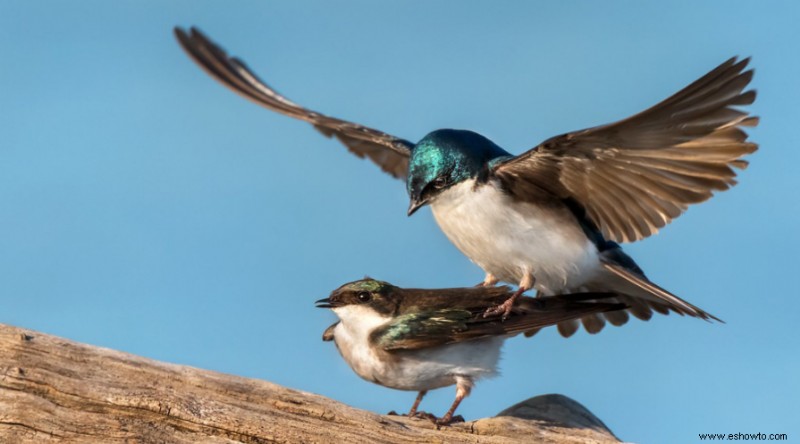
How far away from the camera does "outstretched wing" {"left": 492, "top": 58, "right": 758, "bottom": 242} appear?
8672 millimetres

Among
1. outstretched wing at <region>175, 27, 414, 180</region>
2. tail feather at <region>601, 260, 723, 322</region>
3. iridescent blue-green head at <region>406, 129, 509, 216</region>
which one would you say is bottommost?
tail feather at <region>601, 260, 723, 322</region>

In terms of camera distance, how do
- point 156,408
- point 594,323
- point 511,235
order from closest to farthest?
point 156,408 → point 511,235 → point 594,323

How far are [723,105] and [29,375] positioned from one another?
5.93 m

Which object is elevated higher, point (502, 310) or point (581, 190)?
point (581, 190)

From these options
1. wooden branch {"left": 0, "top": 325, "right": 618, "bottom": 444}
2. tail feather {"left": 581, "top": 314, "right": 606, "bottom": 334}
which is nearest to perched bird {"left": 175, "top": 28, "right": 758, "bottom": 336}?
tail feather {"left": 581, "top": 314, "right": 606, "bottom": 334}

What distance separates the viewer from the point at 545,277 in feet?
33.0

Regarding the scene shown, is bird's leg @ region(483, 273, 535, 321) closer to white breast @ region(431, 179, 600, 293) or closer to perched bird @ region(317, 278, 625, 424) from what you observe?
perched bird @ region(317, 278, 625, 424)

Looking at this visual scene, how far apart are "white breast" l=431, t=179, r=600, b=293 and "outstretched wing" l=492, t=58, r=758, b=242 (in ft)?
0.65

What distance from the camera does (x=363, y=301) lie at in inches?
379

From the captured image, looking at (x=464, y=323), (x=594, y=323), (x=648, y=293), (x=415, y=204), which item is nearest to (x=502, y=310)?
(x=464, y=323)

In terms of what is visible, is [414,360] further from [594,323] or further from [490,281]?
[594,323]

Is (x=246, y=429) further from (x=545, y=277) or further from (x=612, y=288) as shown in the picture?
(x=612, y=288)

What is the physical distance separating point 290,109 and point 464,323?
16.5 feet

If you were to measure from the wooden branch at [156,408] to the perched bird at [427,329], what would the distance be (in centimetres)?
43
